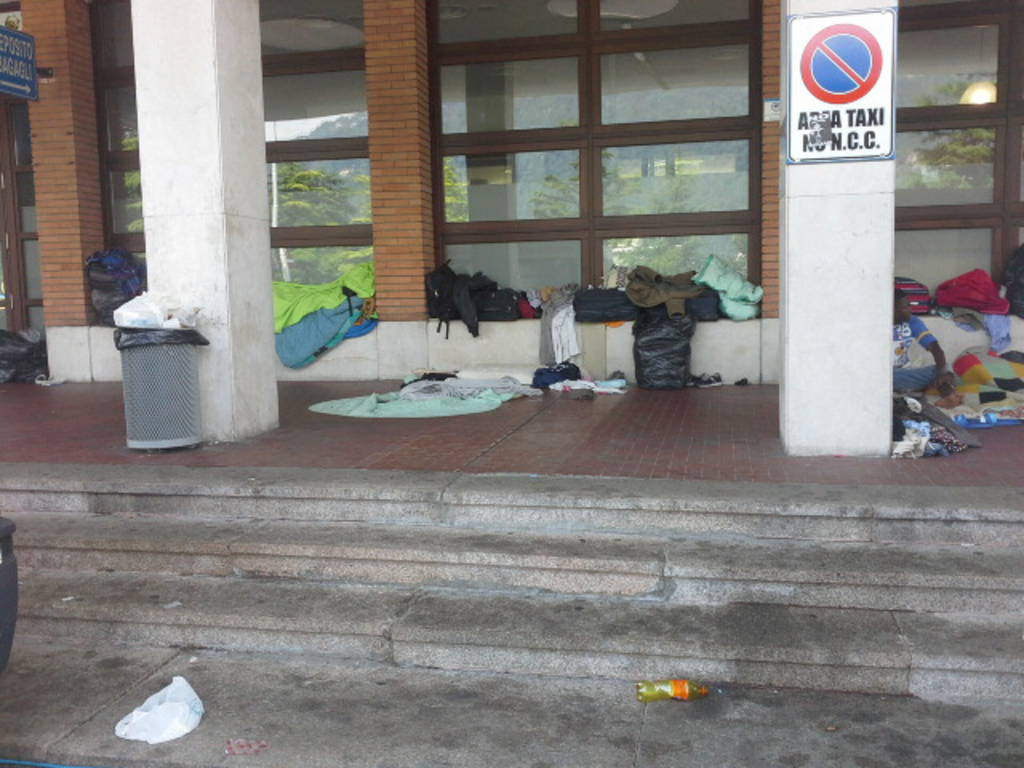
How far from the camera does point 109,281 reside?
36.4 feet

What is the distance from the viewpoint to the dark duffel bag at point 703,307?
9781 mm

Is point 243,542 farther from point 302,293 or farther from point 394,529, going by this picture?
point 302,293

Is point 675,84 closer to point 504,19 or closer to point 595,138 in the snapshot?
point 595,138

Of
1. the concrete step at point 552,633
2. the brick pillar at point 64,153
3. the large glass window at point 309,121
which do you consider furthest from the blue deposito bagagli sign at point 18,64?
the concrete step at point 552,633

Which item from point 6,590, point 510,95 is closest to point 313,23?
point 510,95

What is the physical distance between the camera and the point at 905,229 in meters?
10.1

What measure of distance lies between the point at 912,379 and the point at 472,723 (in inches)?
233

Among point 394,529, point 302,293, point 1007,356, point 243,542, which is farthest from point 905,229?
point 243,542

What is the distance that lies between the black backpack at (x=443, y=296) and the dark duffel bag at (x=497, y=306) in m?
0.28

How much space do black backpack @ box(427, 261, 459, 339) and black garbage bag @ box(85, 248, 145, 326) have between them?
372 centimetres

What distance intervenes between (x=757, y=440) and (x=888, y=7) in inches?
112

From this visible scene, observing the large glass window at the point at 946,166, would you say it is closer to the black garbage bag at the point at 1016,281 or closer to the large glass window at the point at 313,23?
the black garbage bag at the point at 1016,281

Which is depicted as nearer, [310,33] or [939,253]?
[939,253]

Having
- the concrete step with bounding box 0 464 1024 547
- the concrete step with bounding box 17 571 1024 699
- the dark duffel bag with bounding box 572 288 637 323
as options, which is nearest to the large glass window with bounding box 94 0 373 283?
the dark duffel bag with bounding box 572 288 637 323
